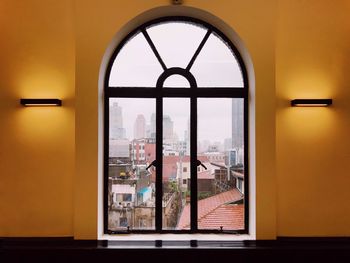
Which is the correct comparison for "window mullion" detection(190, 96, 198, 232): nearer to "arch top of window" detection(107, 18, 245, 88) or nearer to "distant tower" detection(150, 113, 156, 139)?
"arch top of window" detection(107, 18, 245, 88)

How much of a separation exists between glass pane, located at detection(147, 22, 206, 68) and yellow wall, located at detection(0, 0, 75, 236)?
0.95m

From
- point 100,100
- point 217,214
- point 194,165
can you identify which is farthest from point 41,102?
point 217,214

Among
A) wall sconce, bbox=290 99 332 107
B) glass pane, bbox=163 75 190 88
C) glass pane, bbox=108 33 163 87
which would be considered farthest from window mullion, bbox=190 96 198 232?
wall sconce, bbox=290 99 332 107

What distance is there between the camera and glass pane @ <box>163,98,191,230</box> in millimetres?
3365

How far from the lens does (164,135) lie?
3408mm

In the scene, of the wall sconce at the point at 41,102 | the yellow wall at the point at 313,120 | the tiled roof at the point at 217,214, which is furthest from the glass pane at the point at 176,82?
the tiled roof at the point at 217,214

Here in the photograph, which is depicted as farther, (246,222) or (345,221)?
(246,222)

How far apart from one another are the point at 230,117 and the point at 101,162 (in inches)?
60.7

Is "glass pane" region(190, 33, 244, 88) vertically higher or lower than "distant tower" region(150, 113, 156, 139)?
higher

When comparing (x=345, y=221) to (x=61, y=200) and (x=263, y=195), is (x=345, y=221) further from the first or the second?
(x=61, y=200)

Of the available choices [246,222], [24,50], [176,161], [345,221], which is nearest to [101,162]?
[176,161]

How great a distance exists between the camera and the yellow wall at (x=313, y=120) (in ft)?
10.2

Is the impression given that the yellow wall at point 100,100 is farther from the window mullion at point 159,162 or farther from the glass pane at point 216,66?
the window mullion at point 159,162

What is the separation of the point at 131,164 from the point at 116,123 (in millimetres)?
500
